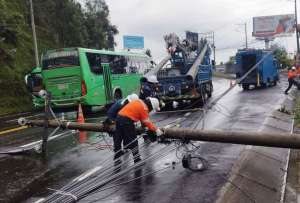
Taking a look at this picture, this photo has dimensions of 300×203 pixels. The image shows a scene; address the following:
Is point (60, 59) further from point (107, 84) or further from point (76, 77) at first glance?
point (107, 84)

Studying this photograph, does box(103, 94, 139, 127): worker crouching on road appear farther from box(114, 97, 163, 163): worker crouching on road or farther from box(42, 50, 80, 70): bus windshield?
box(42, 50, 80, 70): bus windshield

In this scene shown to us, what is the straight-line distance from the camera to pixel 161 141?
9.46 meters

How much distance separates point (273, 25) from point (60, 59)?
3145 inches

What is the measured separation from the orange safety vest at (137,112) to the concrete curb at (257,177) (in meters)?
1.90

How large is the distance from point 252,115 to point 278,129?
2.64 m

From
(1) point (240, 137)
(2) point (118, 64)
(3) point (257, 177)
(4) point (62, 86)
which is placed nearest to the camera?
(1) point (240, 137)

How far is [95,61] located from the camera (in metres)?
23.1

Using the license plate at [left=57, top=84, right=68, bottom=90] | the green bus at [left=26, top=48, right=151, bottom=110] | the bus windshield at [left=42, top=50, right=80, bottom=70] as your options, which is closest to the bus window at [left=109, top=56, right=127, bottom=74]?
the green bus at [left=26, top=48, right=151, bottom=110]

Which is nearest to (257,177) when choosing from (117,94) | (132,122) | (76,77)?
(132,122)

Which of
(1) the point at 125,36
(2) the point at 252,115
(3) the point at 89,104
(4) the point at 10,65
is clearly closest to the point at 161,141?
(2) the point at 252,115

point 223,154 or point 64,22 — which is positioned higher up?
point 64,22

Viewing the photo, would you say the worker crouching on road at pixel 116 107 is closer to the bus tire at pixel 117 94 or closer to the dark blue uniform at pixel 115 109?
the dark blue uniform at pixel 115 109

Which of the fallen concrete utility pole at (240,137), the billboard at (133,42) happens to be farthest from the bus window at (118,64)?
the billboard at (133,42)

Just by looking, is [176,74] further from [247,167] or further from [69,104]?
[247,167]
